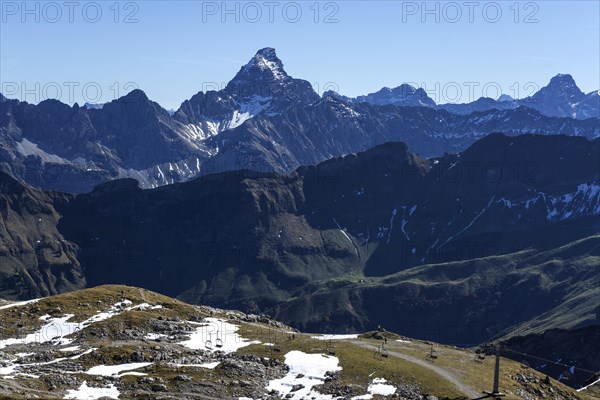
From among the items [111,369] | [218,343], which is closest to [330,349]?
[218,343]

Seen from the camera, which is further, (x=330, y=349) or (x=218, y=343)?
(x=218, y=343)

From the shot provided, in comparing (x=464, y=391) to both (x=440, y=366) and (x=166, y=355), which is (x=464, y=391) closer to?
(x=440, y=366)

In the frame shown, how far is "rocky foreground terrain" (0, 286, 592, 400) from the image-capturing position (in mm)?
137375

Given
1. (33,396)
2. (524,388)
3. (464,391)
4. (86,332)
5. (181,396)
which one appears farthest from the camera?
(86,332)

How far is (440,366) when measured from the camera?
527ft

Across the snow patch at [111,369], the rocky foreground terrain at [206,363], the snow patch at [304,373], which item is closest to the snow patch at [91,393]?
the rocky foreground terrain at [206,363]

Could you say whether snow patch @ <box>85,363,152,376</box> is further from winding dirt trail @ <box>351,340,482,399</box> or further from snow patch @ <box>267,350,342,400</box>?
winding dirt trail @ <box>351,340,482,399</box>

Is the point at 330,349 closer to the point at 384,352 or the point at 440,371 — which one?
the point at 384,352

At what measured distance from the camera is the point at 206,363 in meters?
151

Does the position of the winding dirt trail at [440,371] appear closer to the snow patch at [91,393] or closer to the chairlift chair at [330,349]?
the chairlift chair at [330,349]

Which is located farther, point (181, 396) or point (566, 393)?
point (566, 393)

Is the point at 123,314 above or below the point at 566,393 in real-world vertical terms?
above

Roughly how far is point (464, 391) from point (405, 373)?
1157 cm

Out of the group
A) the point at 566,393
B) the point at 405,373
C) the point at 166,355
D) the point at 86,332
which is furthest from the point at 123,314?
the point at 566,393
